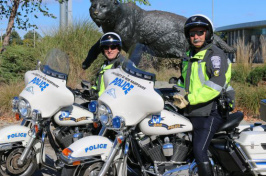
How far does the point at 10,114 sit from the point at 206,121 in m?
6.16

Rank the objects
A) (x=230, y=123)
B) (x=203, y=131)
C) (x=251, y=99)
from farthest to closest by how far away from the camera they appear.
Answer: (x=251, y=99), (x=230, y=123), (x=203, y=131)

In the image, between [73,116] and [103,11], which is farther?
[103,11]

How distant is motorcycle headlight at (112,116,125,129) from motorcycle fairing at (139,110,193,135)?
0.83ft

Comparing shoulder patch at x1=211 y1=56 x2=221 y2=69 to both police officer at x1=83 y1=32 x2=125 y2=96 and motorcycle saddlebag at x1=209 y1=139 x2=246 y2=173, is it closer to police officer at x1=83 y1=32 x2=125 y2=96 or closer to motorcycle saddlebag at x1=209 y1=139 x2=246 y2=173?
motorcycle saddlebag at x1=209 y1=139 x2=246 y2=173

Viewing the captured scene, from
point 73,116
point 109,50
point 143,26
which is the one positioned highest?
point 143,26

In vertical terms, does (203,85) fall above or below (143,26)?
below

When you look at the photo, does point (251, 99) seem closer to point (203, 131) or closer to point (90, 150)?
point (203, 131)

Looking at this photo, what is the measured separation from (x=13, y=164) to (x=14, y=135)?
341mm

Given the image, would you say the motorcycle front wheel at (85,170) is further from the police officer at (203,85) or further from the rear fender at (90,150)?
the police officer at (203,85)

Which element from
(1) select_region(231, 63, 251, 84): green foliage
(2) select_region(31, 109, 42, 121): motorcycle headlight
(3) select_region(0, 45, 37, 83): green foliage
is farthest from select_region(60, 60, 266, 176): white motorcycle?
(3) select_region(0, 45, 37, 83): green foliage

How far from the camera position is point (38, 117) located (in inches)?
167

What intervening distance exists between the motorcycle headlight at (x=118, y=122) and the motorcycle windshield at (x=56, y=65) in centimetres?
133

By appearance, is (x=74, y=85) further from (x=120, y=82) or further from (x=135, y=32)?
(x=120, y=82)

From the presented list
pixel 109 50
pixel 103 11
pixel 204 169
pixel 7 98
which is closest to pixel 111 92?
pixel 204 169
